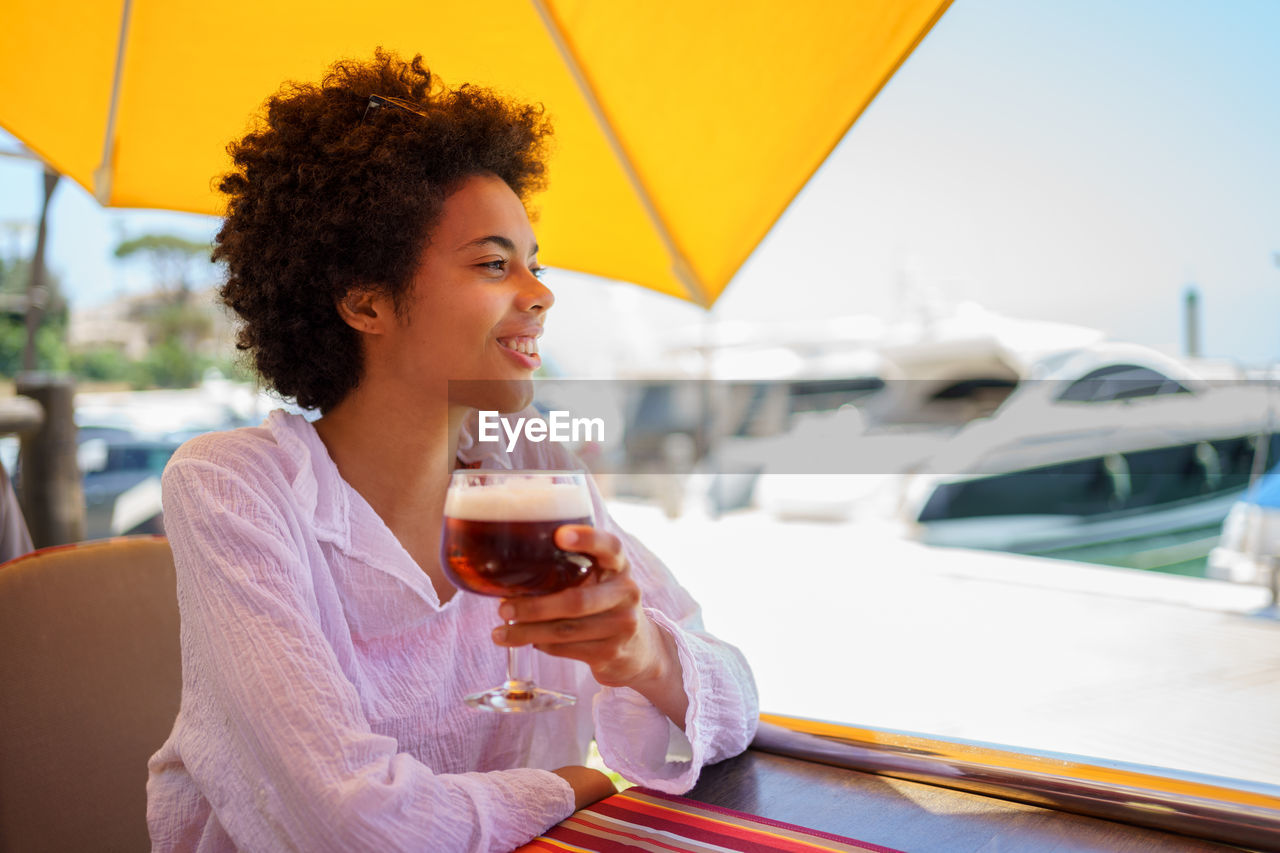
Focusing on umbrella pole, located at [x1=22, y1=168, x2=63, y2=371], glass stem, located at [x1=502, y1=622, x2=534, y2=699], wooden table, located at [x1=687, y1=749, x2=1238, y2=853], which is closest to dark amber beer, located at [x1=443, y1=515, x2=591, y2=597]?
glass stem, located at [x1=502, y1=622, x2=534, y2=699]

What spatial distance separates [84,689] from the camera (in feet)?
4.41

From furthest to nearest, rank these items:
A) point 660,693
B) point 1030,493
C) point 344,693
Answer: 1. point 1030,493
2. point 660,693
3. point 344,693

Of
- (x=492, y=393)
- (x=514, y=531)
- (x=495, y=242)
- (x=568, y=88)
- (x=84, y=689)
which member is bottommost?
(x=84, y=689)

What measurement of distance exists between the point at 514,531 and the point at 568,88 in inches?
45.1

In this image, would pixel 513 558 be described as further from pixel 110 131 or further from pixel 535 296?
pixel 110 131

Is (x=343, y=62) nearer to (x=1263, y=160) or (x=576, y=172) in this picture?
(x=576, y=172)

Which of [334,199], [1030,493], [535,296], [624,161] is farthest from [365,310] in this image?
[1030,493]

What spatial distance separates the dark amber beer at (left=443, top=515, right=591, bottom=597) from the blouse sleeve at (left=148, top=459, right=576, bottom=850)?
20cm

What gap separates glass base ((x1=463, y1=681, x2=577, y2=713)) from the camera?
985mm

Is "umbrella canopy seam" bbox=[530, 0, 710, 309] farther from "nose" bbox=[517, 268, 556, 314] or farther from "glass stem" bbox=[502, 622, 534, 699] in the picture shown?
"glass stem" bbox=[502, 622, 534, 699]

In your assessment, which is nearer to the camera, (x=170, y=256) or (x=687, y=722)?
(x=687, y=722)

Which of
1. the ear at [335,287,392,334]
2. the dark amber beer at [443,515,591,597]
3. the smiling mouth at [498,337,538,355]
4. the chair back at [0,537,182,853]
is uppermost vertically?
the ear at [335,287,392,334]

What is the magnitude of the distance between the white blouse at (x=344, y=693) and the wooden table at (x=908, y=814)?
3.3 inches

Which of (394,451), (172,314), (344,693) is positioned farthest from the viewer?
(172,314)
